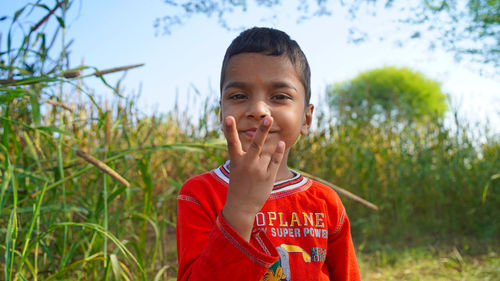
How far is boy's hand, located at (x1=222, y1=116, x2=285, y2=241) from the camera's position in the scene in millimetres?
748

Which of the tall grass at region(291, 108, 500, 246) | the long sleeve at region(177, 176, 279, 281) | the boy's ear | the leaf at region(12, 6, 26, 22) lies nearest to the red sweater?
the long sleeve at region(177, 176, 279, 281)

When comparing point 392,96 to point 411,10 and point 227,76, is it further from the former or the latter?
point 227,76

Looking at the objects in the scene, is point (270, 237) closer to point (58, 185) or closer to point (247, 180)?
point (247, 180)

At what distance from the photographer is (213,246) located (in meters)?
0.79

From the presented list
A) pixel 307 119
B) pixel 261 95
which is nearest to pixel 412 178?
pixel 307 119

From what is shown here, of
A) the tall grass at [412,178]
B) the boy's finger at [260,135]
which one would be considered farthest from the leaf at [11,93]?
the tall grass at [412,178]

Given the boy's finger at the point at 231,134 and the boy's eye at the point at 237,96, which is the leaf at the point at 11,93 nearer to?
the boy's eye at the point at 237,96

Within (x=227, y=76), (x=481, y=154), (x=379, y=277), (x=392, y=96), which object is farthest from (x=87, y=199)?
(x=481, y=154)

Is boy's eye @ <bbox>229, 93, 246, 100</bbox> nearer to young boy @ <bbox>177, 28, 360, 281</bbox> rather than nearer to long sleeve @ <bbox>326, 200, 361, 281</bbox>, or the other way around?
young boy @ <bbox>177, 28, 360, 281</bbox>

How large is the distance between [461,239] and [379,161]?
96 centimetres

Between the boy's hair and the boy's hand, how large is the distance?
0.31 m

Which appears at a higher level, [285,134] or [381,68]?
[381,68]

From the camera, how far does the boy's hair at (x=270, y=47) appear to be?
99 cm

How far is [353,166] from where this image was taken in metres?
3.74
